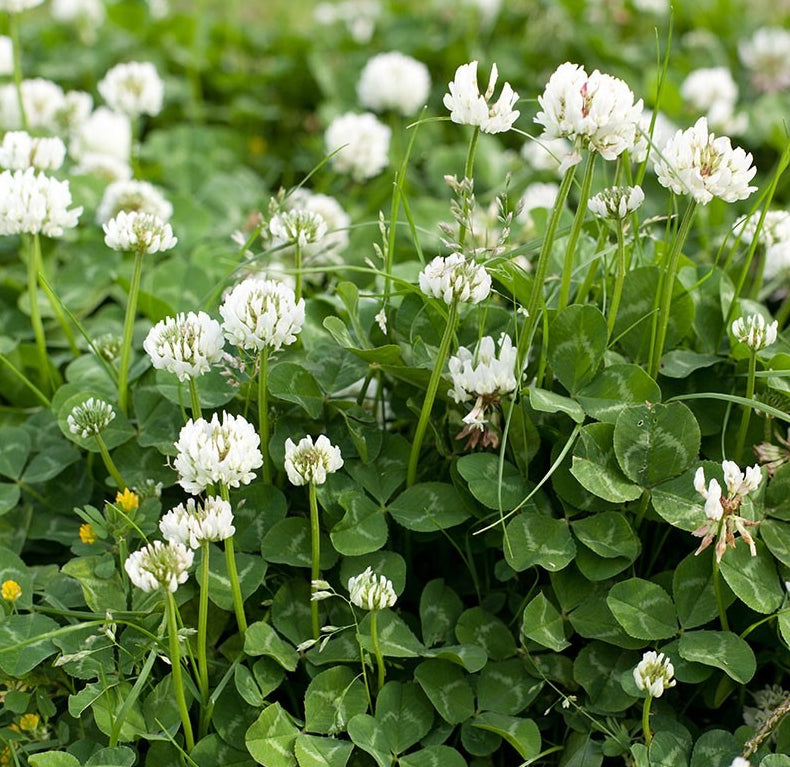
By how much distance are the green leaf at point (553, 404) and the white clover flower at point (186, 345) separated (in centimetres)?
45

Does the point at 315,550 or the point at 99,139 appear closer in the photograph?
the point at 315,550

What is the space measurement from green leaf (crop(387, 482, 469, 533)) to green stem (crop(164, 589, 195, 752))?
385mm

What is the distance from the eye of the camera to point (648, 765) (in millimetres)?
1462

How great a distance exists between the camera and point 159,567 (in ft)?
4.36

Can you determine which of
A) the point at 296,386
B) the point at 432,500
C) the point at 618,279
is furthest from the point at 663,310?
the point at 296,386

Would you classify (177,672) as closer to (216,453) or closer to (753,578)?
(216,453)

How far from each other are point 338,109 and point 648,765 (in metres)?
2.51

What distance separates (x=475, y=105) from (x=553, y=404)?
43cm

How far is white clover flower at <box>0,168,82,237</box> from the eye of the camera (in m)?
1.79

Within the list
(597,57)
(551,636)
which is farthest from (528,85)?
(551,636)

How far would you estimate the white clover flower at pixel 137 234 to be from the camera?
170 cm

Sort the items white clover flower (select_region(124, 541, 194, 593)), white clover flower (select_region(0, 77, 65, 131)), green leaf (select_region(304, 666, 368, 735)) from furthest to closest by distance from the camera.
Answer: white clover flower (select_region(0, 77, 65, 131)), green leaf (select_region(304, 666, 368, 735)), white clover flower (select_region(124, 541, 194, 593))

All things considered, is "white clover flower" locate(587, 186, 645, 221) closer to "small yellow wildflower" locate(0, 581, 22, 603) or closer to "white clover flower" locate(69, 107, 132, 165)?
"small yellow wildflower" locate(0, 581, 22, 603)

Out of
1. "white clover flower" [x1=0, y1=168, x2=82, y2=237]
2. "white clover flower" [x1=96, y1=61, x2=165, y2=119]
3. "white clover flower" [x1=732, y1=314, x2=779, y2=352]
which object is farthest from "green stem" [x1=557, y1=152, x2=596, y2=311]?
"white clover flower" [x1=96, y1=61, x2=165, y2=119]
